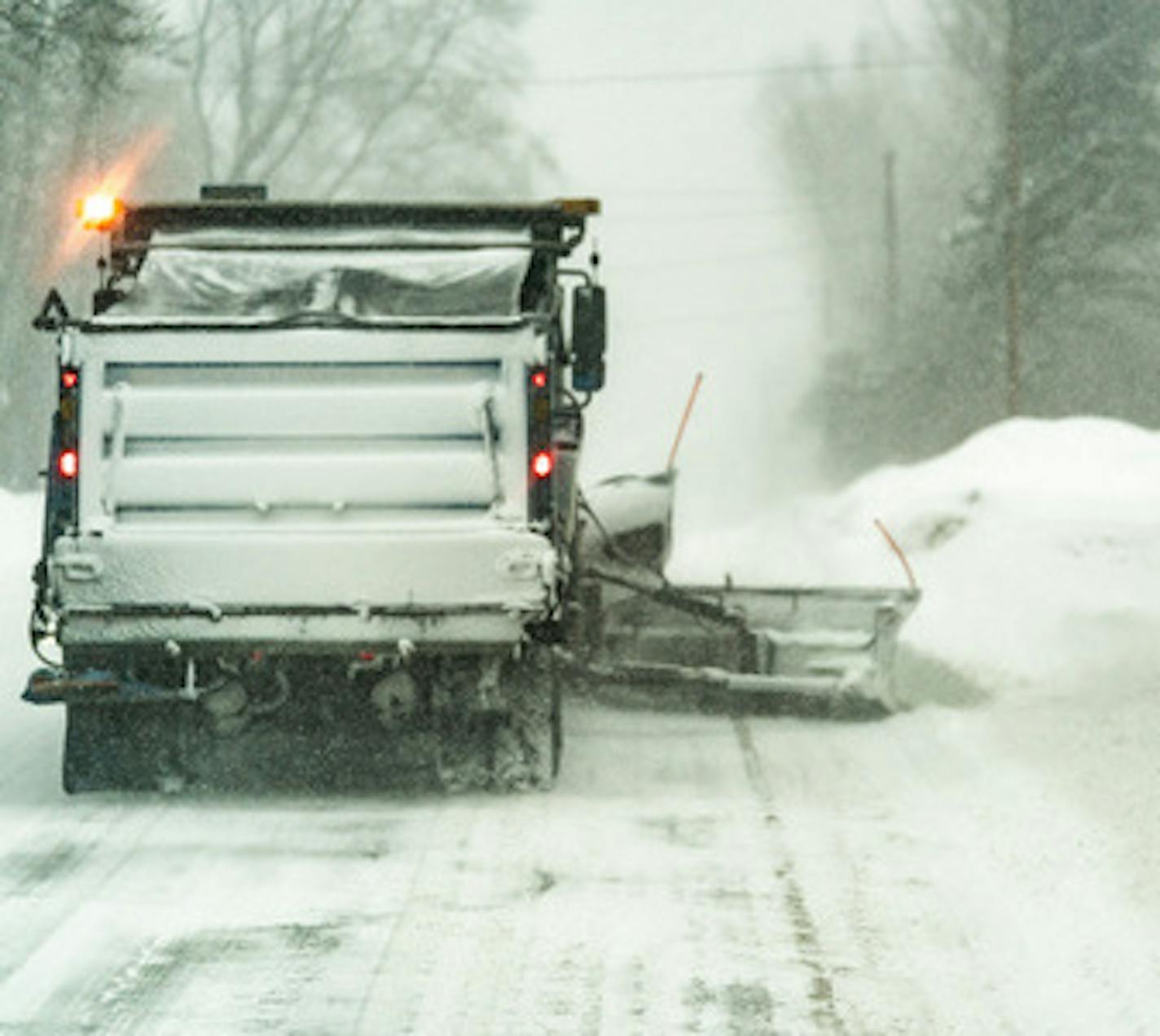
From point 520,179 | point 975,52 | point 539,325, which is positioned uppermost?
point 975,52

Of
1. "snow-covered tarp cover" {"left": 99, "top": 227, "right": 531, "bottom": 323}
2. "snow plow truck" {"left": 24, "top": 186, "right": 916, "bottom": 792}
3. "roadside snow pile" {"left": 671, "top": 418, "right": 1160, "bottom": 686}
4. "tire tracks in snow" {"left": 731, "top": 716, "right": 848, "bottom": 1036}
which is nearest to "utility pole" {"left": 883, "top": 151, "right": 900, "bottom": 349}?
"roadside snow pile" {"left": 671, "top": 418, "right": 1160, "bottom": 686}

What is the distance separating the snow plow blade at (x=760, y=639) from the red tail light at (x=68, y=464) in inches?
143

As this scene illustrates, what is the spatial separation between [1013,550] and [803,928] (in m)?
12.5

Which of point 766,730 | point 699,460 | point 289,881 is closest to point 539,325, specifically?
point 289,881

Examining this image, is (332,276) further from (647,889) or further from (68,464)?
(647,889)

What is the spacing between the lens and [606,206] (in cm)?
10538

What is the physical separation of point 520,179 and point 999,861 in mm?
41356

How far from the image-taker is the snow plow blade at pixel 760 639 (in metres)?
12.8

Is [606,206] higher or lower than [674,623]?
higher

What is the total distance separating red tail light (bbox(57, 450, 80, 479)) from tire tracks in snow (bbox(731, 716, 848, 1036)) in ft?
10.7

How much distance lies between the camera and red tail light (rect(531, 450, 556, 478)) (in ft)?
31.3

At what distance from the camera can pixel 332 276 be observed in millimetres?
10664

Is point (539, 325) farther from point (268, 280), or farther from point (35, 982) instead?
point (35, 982)

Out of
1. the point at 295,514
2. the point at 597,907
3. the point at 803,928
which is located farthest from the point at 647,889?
the point at 295,514
